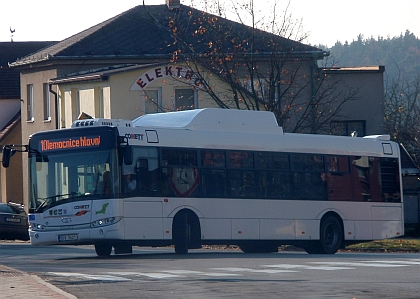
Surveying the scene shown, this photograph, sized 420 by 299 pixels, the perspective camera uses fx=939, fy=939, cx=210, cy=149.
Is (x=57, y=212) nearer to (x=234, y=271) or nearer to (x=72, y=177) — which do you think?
(x=72, y=177)

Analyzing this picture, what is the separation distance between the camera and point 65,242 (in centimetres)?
1914

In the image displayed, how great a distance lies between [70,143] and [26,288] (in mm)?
7553

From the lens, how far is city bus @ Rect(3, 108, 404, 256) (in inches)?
752

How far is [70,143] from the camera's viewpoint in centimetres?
1956

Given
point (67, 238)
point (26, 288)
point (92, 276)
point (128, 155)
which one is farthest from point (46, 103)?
point (26, 288)

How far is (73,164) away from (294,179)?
5.68 m

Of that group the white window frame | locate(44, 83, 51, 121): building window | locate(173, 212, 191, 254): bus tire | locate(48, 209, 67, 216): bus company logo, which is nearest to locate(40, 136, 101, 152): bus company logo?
locate(48, 209, 67, 216): bus company logo

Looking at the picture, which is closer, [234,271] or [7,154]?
[234,271]

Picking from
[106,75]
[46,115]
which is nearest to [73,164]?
[106,75]

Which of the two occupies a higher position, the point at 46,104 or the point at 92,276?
the point at 46,104

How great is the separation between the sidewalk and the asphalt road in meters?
0.28

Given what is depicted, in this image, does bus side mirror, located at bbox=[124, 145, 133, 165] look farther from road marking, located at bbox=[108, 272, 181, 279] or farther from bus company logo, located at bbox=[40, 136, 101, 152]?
road marking, located at bbox=[108, 272, 181, 279]

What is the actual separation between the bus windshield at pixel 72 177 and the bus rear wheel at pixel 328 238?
242 inches

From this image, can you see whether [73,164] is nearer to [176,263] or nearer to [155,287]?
[176,263]
